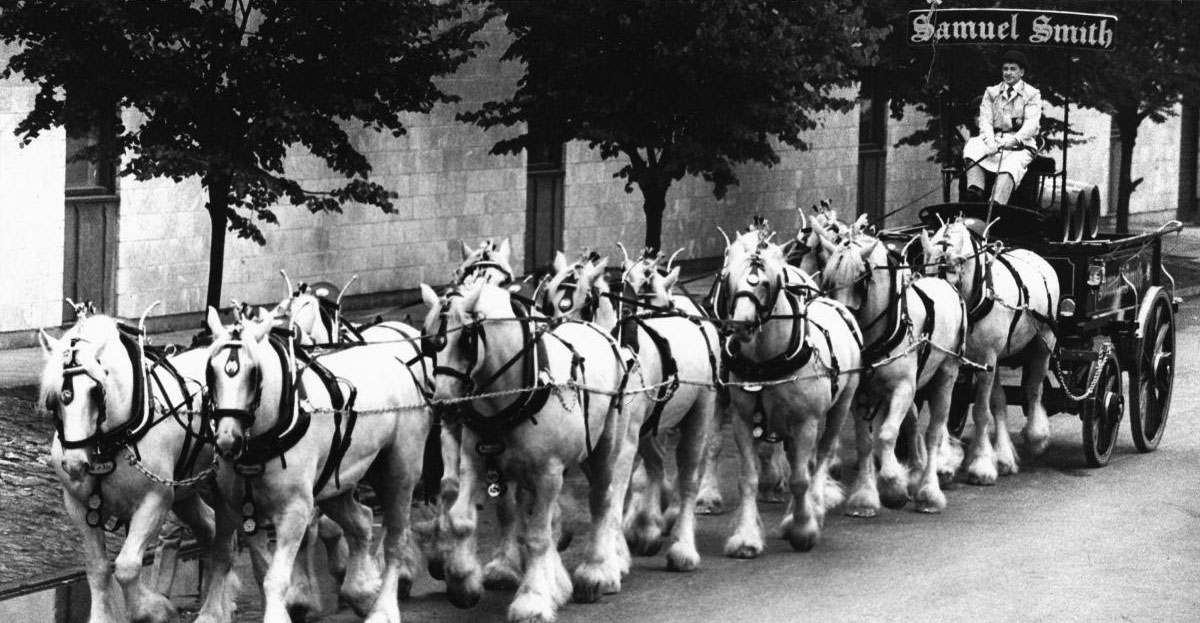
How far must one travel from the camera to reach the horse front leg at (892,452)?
41.3ft

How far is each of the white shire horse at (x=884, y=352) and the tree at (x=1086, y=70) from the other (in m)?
8.98

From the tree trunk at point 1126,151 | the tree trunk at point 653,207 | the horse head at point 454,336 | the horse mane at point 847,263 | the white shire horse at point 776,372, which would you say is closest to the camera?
the horse head at point 454,336

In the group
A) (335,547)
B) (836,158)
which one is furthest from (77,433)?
(836,158)

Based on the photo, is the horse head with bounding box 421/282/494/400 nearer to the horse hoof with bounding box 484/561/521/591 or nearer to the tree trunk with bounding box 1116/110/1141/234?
the horse hoof with bounding box 484/561/521/591

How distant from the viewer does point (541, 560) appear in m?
9.88

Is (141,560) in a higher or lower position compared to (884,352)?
lower

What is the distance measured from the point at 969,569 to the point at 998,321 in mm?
3194

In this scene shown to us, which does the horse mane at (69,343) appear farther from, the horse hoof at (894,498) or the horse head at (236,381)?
the horse hoof at (894,498)

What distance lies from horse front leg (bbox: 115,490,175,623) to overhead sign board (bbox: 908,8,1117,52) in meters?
8.19

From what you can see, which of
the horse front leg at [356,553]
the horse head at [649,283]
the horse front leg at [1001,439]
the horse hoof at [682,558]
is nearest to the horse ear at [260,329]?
the horse front leg at [356,553]

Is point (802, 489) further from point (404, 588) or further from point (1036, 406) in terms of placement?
point (1036, 406)

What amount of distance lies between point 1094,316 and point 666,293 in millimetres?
4193

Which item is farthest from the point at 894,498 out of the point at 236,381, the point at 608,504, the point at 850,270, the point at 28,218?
the point at 28,218

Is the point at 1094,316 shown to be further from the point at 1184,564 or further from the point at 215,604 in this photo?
the point at 215,604
